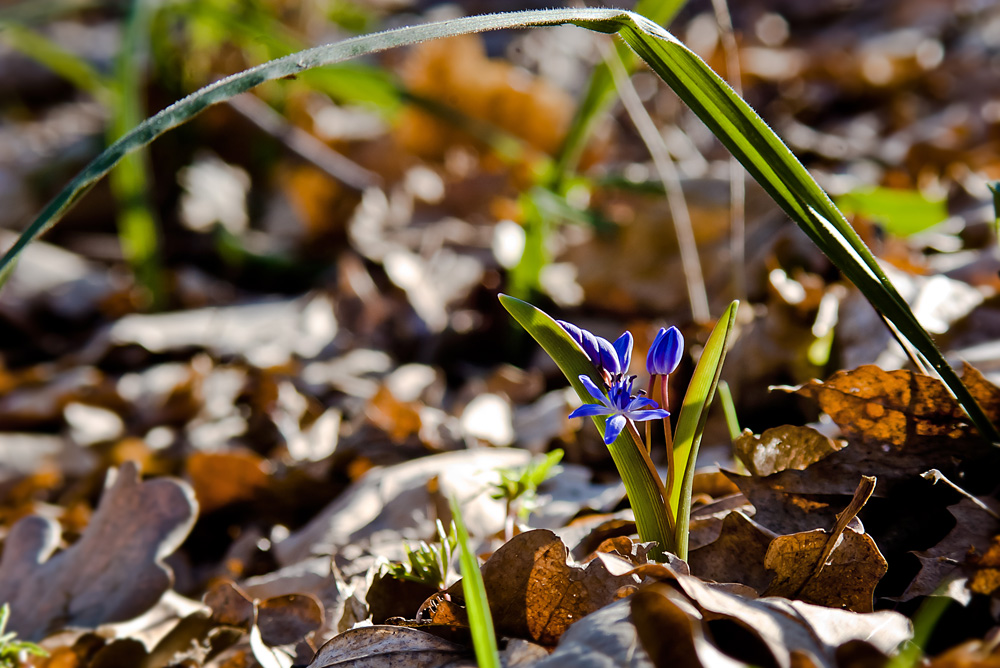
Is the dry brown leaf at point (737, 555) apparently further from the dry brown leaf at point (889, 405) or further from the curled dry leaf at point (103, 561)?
the curled dry leaf at point (103, 561)

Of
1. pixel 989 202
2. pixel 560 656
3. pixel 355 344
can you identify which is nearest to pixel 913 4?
pixel 989 202

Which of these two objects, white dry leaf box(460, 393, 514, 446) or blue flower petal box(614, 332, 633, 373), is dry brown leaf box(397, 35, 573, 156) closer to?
white dry leaf box(460, 393, 514, 446)

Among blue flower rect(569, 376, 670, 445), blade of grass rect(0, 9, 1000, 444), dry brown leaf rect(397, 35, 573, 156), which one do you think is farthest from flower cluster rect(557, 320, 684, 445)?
dry brown leaf rect(397, 35, 573, 156)

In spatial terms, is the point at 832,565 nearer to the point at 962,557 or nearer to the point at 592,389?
the point at 962,557

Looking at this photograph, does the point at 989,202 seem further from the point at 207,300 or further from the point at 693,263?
the point at 207,300

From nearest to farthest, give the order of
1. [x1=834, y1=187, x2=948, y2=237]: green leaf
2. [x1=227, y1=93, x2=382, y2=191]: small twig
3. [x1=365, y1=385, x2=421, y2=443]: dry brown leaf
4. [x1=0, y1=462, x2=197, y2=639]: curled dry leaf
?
[x1=0, y1=462, x2=197, y2=639]: curled dry leaf < [x1=365, y1=385, x2=421, y2=443]: dry brown leaf < [x1=834, y1=187, x2=948, y2=237]: green leaf < [x1=227, y1=93, x2=382, y2=191]: small twig

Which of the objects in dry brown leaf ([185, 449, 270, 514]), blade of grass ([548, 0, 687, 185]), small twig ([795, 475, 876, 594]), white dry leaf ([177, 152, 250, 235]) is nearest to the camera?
small twig ([795, 475, 876, 594])

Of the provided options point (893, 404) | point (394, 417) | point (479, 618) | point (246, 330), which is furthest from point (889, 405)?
point (246, 330)
